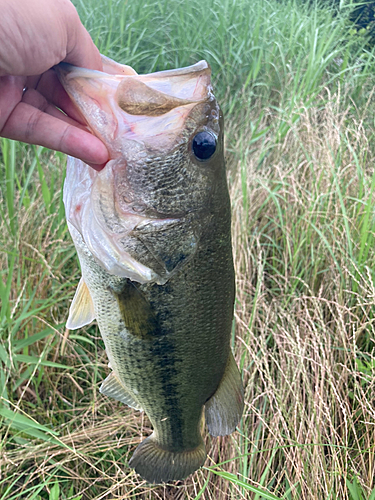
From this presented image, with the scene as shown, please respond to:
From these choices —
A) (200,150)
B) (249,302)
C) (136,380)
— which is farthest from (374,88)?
(136,380)

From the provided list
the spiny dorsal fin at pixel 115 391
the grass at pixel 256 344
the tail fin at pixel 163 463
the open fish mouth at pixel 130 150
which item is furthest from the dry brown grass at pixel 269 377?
the open fish mouth at pixel 130 150

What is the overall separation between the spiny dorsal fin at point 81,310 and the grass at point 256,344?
2.11ft

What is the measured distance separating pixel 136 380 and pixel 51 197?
58.3 inches

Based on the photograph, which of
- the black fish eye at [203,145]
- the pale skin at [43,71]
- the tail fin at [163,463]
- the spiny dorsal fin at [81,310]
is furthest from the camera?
the tail fin at [163,463]

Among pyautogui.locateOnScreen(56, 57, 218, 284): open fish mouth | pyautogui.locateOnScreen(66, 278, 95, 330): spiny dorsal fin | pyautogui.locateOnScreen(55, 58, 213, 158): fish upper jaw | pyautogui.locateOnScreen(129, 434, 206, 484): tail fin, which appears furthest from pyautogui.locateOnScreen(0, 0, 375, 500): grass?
pyautogui.locateOnScreen(55, 58, 213, 158): fish upper jaw

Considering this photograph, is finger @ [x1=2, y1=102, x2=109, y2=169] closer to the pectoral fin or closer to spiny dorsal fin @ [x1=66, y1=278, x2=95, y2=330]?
spiny dorsal fin @ [x1=66, y1=278, x2=95, y2=330]

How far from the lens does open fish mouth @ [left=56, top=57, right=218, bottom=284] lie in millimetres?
995

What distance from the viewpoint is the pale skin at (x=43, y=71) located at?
3.02 ft

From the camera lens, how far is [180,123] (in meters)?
1.03

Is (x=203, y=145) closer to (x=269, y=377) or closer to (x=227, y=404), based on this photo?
(x=227, y=404)

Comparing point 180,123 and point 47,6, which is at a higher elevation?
point 47,6

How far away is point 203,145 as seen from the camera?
42.1 inches

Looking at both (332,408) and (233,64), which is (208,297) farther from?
(233,64)

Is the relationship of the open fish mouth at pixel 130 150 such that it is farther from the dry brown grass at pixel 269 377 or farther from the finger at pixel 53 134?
the dry brown grass at pixel 269 377
